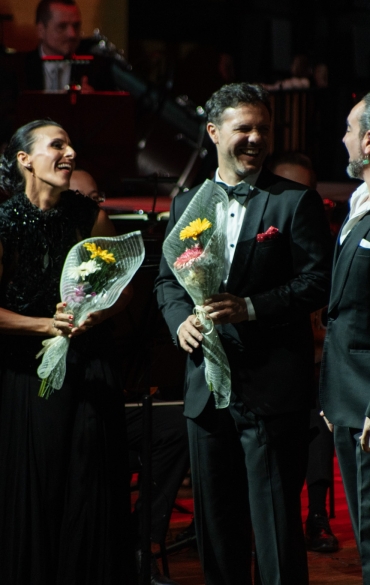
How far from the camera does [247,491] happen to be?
2.87 metres

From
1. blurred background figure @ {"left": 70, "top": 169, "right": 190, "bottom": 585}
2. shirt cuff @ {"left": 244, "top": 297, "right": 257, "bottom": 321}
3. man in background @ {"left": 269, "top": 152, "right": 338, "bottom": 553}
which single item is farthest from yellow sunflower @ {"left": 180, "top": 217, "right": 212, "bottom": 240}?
man in background @ {"left": 269, "top": 152, "right": 338, "bottom": 553}

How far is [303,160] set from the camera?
4.45 metres

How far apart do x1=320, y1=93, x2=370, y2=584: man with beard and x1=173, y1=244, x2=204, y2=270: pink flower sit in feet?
1.37

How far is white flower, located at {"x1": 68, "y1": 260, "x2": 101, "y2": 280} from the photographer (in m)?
2.82

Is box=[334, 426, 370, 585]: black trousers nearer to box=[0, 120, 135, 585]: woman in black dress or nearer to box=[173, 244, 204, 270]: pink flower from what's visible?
box=[173, 244, 204, 270]: pink flower

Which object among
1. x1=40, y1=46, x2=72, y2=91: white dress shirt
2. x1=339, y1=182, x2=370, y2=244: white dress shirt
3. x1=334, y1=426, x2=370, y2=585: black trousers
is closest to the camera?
x1=334, y1=426, x2=370, y2=585: black trousers

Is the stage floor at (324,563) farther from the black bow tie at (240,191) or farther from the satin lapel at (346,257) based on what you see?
the black bow tie at (240,191)

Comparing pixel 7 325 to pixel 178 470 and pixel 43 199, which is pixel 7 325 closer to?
pixel 43 199

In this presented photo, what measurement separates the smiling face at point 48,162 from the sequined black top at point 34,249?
7 centimetres

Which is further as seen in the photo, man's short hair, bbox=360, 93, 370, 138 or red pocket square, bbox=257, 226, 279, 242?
red pocket square, bbox=257, 226, 279, 242

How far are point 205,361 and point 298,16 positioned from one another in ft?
29.7

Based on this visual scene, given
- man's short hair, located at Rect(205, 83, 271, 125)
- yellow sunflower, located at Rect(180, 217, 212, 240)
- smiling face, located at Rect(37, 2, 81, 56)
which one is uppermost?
smiling face, located at Rect(37, 2, 81, 56)

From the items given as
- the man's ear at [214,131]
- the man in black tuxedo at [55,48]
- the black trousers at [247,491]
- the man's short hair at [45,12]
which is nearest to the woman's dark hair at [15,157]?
the man's ear at [214,131]

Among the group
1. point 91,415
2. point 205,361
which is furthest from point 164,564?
point 205,361
